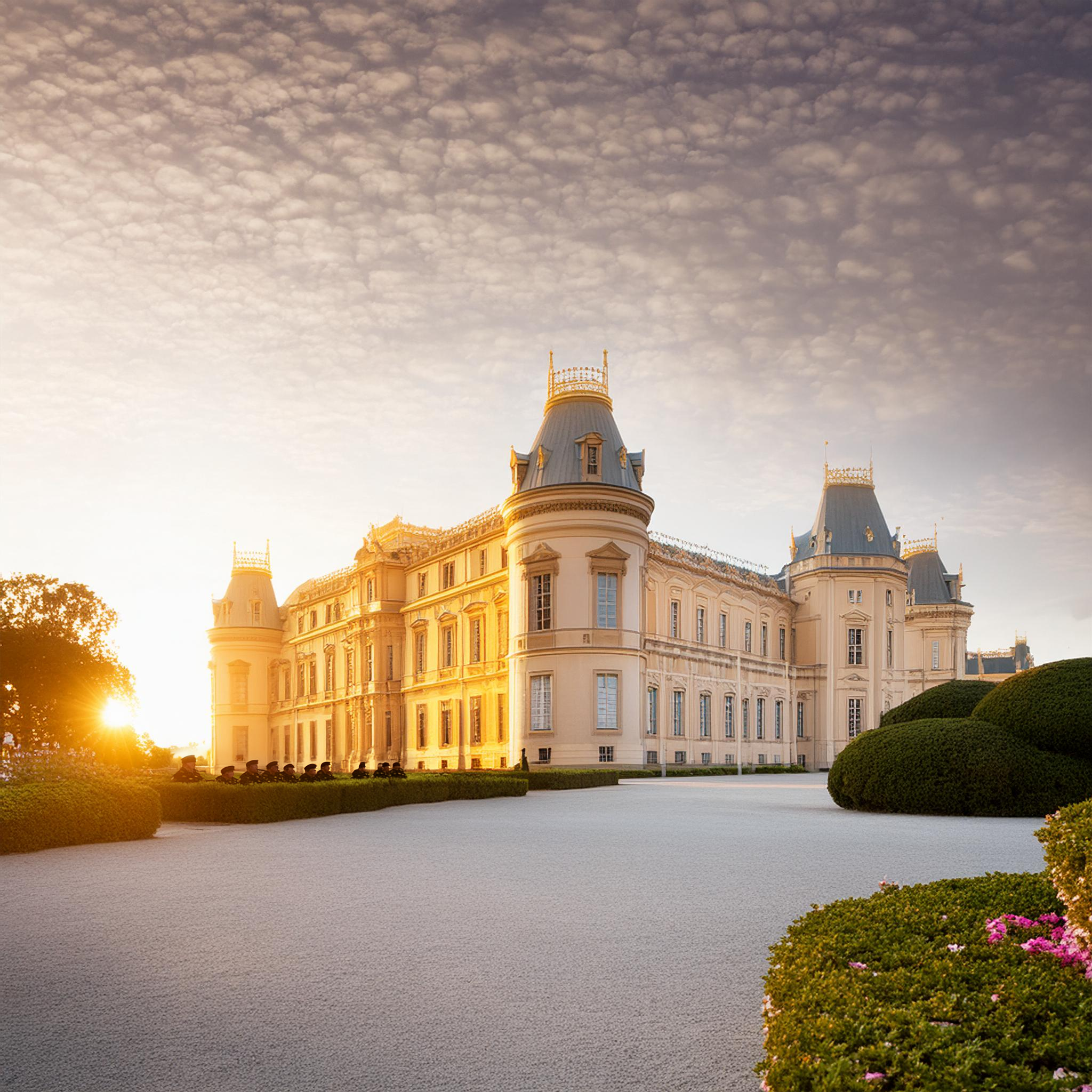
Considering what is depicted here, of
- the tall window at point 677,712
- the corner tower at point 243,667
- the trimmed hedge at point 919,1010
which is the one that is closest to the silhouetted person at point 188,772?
the trimmed hedge at point 919,1010

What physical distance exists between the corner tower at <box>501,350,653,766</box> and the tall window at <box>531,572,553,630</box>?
0.05m

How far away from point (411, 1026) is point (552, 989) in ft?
3.93

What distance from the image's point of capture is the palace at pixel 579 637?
4553 centimetres

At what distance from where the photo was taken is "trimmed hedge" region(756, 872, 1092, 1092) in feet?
12.9

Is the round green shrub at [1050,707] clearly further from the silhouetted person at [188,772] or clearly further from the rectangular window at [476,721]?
the rectangular window at [476,721]

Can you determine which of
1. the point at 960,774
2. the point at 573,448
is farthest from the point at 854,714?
the point at 960,774

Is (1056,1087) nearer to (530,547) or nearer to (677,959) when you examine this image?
(677,959)

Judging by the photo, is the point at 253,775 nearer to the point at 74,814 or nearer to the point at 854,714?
the point at 74,814

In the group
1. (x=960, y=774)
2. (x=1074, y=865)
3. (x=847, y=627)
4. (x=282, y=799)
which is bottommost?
(x=282, y=799)

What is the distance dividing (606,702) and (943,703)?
21.3 metres

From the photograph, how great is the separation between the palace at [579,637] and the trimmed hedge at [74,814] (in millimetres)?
28065

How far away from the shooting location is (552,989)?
7.02 metres

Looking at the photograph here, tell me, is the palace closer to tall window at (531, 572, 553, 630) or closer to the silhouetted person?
tall window at (531, 572, 553, 630)

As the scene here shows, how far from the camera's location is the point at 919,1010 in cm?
450
